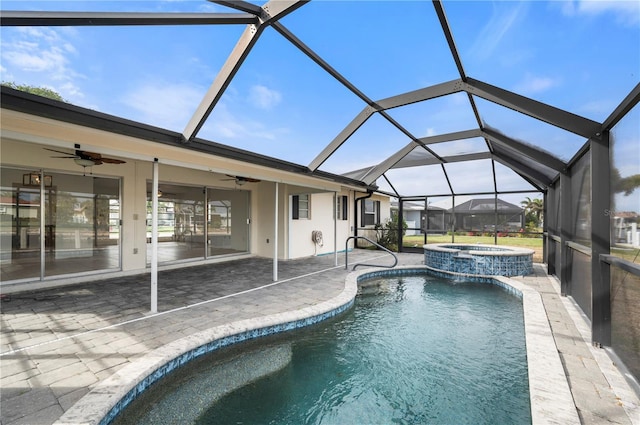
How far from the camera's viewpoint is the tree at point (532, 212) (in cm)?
1316

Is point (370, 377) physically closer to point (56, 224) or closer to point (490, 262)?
point (490, 262)

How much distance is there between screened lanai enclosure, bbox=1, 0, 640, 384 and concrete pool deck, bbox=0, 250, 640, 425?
41cm

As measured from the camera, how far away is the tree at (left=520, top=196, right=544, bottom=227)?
13.2 metres

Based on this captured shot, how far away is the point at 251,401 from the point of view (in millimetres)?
2643

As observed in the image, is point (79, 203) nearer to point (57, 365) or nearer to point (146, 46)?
point (146, 46)

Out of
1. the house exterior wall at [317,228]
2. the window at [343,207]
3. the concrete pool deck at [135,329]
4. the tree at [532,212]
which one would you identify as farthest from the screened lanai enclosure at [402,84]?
the tree at [532,212]

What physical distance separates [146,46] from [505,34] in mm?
5375

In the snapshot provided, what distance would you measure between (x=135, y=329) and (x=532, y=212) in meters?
18.1

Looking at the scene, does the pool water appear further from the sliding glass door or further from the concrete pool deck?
the sliding glass door

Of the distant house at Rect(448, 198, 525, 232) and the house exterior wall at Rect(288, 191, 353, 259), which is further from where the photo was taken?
the distant house at Rect(448, 198, 525, 232)

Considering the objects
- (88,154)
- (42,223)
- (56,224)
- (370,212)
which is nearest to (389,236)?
(370,212)

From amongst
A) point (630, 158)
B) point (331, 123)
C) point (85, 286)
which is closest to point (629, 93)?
point (630, 158)

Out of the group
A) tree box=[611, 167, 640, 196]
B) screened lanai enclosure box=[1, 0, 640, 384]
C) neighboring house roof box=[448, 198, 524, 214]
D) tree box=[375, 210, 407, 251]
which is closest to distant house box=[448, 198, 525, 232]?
neighboring house roof box=[448, 198, 524, 214]

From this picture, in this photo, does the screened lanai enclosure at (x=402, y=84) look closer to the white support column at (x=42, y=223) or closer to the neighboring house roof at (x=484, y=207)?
the white support column at (x=42, y=223)
